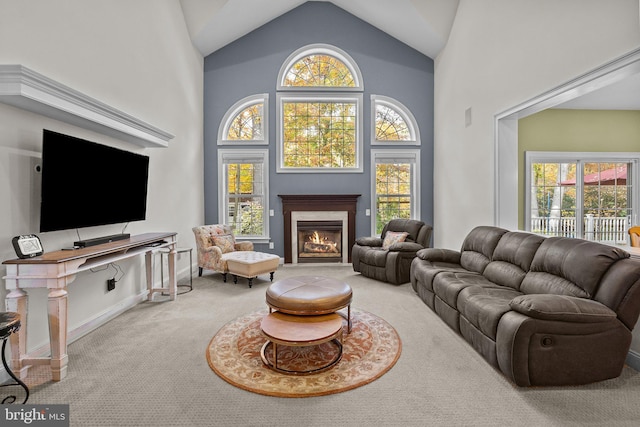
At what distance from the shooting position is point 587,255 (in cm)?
244

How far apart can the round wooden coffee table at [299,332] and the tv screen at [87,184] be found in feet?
6.50

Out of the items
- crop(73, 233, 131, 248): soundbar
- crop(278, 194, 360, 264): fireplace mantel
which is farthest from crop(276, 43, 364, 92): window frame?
crop(73, 233, 131, 248): soundbar

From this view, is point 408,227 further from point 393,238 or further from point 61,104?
point 61,104

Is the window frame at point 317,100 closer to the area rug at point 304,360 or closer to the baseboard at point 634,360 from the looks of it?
the area rug at point 304,360

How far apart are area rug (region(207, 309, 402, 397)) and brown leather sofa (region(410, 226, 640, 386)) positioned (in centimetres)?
80

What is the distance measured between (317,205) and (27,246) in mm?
4513

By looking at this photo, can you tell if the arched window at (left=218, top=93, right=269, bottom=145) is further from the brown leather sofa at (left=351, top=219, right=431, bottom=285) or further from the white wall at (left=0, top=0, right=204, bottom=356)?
the brown leather sofa at (left=351, top=219, right=431, bottom=285)

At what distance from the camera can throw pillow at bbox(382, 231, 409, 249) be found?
208 inches

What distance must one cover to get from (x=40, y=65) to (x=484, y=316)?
4245 mm

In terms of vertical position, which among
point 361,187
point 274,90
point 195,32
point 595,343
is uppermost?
point 195,32

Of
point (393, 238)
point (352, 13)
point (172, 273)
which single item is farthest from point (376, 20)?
point (172, 273)

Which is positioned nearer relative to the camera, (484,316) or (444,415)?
(444,415)

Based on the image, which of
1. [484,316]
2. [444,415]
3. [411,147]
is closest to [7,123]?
[444,415]

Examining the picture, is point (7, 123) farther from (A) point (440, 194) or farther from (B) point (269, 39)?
(A) point (440, 194)
